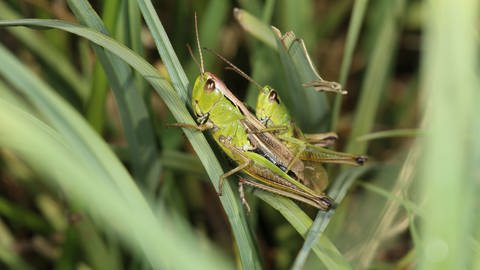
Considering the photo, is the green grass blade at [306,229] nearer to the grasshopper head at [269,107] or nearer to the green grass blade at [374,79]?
the grasshopper head at [269,107]

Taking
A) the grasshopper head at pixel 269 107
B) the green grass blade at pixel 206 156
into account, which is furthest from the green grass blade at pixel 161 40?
the grasshopper head at pixel 269 107

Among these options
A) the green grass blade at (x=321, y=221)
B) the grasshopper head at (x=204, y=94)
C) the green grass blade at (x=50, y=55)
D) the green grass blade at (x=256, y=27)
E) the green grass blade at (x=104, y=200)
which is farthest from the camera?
the green grass blade at (x=50, y=55)

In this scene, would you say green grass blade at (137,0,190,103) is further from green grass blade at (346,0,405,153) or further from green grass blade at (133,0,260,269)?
green grass blade at (346,0,405,153)

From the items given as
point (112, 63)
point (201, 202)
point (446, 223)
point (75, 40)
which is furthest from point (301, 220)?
point (75, 40)

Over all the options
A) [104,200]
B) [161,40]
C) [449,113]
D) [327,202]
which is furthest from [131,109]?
[449,113]

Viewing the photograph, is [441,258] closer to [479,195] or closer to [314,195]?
[479,195]

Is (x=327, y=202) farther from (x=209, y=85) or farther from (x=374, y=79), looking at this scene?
(x=374, y=79)
